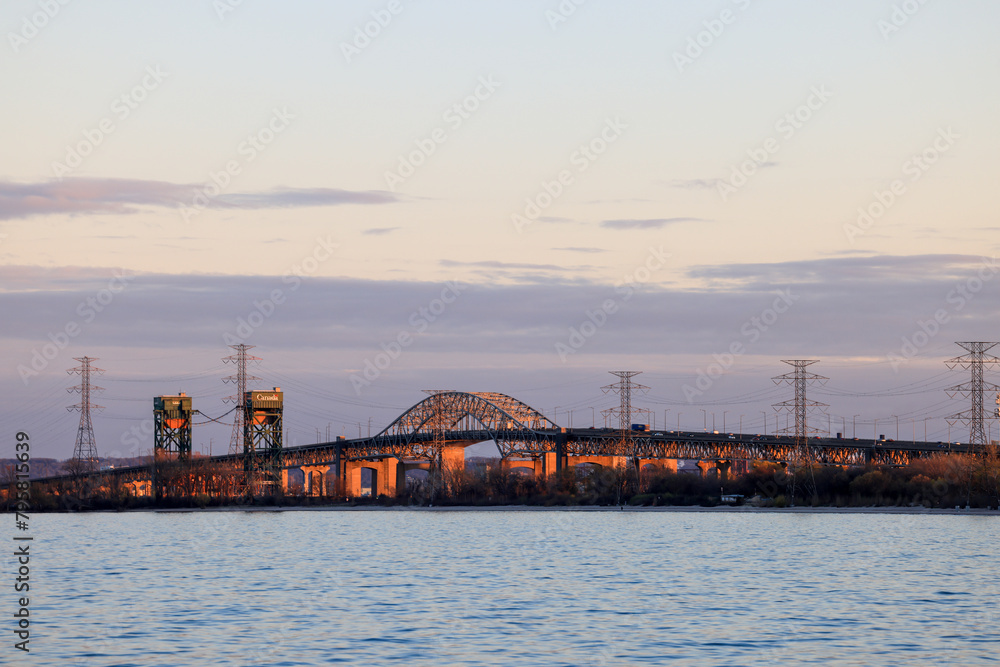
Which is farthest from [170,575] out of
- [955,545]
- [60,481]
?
[60,481]

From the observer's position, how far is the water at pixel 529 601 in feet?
106

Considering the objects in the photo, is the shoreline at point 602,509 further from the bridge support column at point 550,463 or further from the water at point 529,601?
the bridge support column at point 550,463

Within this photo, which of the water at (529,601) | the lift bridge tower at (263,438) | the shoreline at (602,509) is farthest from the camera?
the lift bridge tower at (263,438)

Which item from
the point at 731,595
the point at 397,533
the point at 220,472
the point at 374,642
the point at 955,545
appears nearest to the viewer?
the point at 374,642

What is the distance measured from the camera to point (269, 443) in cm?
18150

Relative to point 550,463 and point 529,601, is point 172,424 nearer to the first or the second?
point 550,463

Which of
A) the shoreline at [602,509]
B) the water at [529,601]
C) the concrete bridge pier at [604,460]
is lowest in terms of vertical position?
the shoreline at [602,509]

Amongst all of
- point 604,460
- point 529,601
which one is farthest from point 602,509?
point 529,601

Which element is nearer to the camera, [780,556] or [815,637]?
[815,637]

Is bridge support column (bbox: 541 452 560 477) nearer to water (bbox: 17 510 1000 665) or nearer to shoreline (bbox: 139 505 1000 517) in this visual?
shoreline (bbox: 139 505 1000 517)

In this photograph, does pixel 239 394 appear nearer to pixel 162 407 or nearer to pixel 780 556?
pixel 162 407

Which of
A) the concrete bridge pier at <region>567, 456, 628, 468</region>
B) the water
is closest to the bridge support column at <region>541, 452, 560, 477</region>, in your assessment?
the concrete bridge pier at <region>567, 456, 628, 468</region>

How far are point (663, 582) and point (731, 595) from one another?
575cm

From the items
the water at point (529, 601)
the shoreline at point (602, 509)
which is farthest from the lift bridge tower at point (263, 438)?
the water at point (529, 601)
